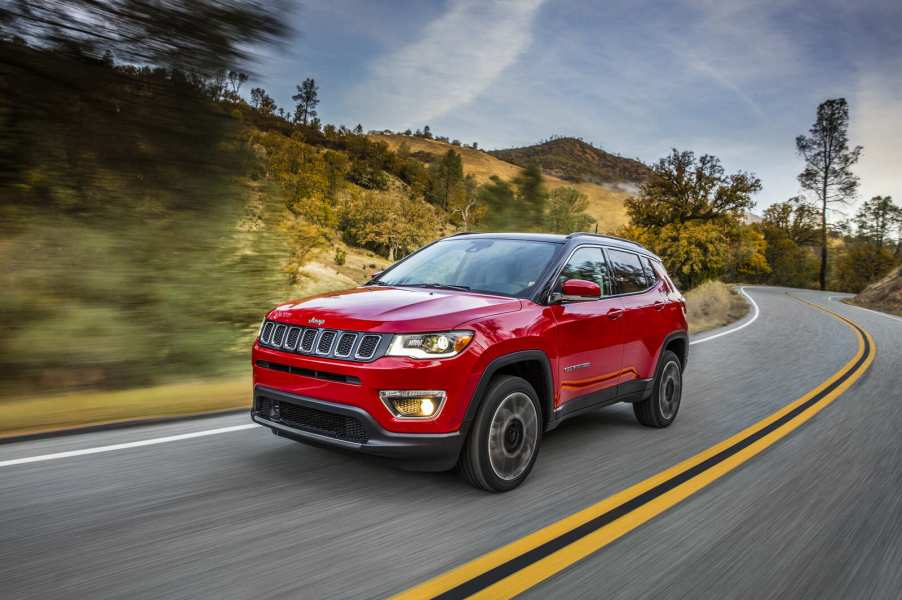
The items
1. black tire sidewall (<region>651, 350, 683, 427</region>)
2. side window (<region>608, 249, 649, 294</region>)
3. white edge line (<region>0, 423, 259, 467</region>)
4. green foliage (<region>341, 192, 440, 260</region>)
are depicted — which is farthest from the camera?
green foliage (<region>341, 192, 440, 260</region>)

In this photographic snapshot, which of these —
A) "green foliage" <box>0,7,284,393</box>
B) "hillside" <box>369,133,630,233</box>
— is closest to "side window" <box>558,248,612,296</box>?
"green foliage" <box>0,7,284,393</box>

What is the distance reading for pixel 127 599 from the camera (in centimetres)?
299

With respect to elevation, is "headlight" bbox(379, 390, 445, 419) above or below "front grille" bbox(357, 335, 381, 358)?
below

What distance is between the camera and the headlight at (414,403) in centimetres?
409

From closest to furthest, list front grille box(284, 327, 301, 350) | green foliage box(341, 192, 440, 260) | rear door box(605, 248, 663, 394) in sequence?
front grille box(284, 327, 301, 350)
rear door box(605, 248, 663, 394)
green foliage box(341, 192, 440, 260)

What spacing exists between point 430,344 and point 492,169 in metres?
153

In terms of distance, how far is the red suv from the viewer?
13.5 ft

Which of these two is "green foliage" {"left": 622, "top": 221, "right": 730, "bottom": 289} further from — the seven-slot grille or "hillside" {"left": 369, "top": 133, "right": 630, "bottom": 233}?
"hillside" {"left": 369, "top": 133, "right": 630, "bottom": 233}

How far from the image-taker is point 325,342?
429 cm

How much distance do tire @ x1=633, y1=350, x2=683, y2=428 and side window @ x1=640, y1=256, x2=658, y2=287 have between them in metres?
0.71

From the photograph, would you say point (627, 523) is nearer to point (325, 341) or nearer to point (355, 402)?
point (355, 402)

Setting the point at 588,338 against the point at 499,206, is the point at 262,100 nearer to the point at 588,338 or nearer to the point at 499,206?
the point at 588,338

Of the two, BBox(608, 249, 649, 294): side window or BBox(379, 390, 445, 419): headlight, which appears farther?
BBox(608, 249, 649, 294): side window

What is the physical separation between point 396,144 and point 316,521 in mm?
159009
